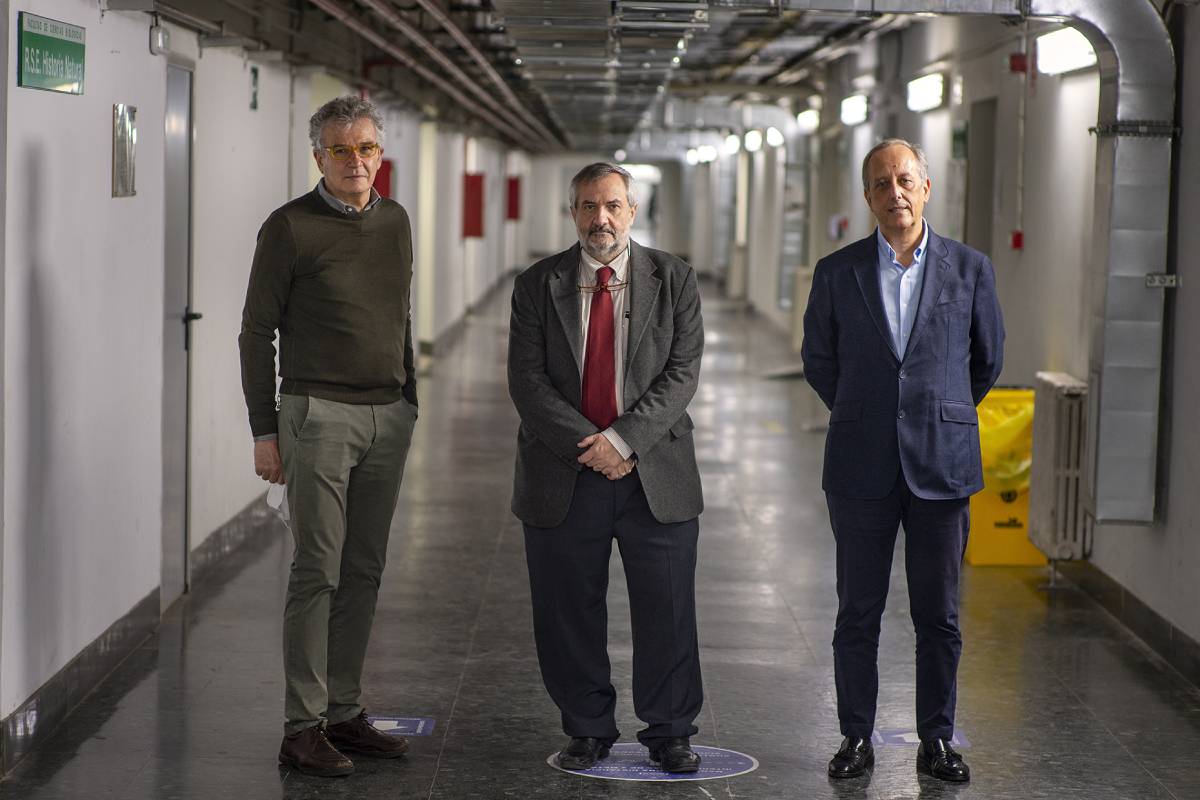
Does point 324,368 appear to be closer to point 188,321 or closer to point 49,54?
point 49,54

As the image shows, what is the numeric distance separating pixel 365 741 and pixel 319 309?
3.60 ft

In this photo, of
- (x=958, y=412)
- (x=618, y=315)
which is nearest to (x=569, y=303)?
(x=618, y=315)

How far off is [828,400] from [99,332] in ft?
6.88

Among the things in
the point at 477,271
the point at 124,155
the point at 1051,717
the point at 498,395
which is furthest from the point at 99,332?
the point at 477,271

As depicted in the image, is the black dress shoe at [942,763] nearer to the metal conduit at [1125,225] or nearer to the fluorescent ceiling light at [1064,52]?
the metal conduit at [1125,225]

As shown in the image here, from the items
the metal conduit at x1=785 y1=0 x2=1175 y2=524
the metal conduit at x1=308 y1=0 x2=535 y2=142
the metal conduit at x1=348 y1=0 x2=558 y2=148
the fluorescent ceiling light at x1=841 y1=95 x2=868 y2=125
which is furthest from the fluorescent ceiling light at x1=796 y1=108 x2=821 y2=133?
the metal conduit at x1=785 y1=0 x2=1175 y2=524

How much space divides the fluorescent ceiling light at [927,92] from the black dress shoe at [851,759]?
6271mm

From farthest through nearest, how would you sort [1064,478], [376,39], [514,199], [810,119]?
[514,199]
[810,119]
[376,39]
[1064,478]

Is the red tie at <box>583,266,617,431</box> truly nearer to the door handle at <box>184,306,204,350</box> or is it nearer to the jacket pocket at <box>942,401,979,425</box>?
the jacket pocket at <box>942,401,979,425</box>

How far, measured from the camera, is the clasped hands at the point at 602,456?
12.2 ft

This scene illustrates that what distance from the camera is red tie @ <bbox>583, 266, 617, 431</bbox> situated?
12.5ft

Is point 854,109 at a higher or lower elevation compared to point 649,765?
higher

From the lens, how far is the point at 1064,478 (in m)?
6.09

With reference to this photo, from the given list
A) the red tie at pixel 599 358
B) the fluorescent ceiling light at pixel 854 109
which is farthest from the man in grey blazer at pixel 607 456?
the fluorescent ceiling light at pixel 854 109
